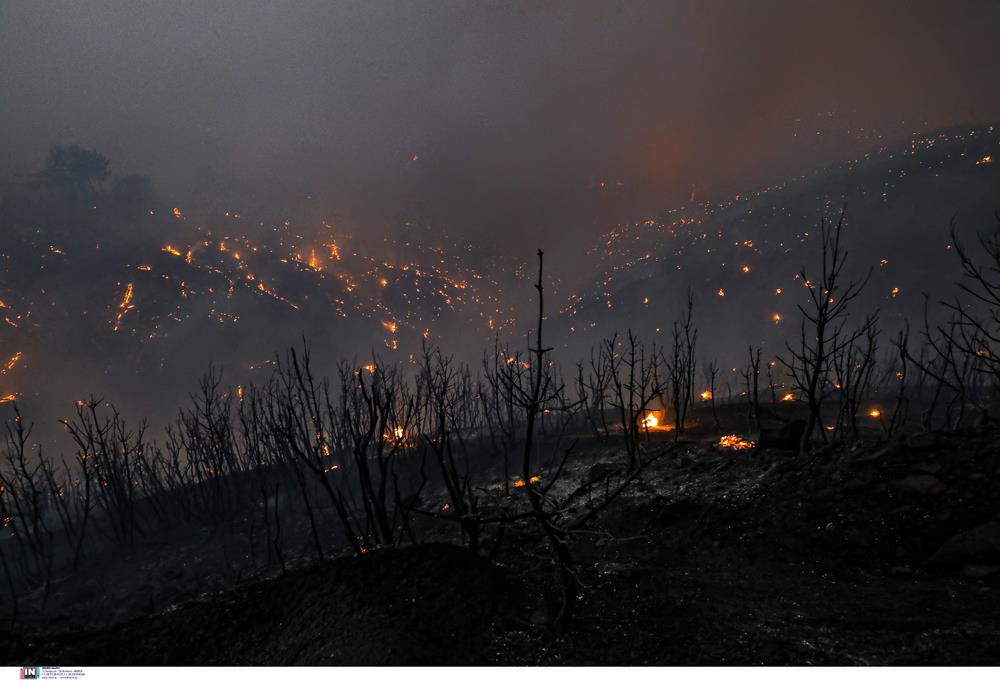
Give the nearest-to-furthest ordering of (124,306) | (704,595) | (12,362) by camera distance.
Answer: (704,595) → (12,362) → (124,306)

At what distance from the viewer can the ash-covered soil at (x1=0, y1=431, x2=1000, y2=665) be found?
468cm

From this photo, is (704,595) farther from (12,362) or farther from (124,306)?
(124,306)

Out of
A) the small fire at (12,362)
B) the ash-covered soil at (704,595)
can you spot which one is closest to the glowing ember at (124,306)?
the small fire at (12,362)

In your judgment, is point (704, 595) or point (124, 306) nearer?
point (704, 595)

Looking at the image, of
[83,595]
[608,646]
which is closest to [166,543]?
[83,595]

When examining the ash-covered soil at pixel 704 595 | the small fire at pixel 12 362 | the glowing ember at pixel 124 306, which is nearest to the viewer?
the ash-covered soil at pixel 704 595

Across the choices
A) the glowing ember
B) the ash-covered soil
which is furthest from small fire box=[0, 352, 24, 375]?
the ash-covered soil

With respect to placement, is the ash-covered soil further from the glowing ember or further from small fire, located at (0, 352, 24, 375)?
the glowing ember

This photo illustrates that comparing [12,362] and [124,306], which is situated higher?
[124,306]

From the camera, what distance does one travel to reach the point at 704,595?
5.70 m

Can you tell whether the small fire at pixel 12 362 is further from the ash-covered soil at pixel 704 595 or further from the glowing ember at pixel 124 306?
the ash-covered soil at pixel 704 595

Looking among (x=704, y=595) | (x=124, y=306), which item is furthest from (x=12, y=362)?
(x=704, y=595)

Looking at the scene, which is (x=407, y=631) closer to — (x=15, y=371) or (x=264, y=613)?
(x=264, y=613)

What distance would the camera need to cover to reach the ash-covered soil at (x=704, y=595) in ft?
15.3
